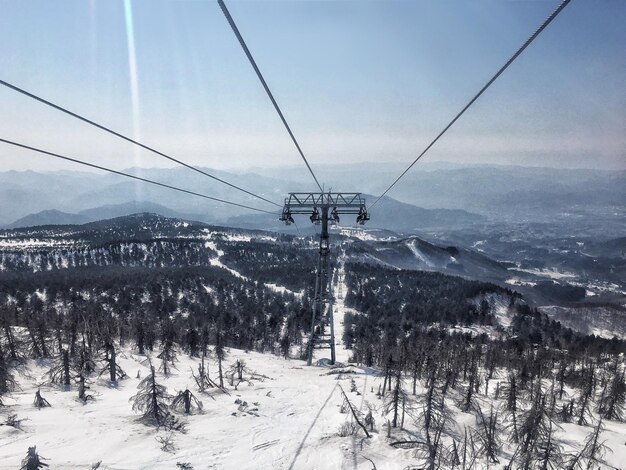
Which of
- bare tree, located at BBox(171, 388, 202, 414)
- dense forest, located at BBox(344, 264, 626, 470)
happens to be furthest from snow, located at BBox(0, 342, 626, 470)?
dense forest, located at BBox(344, 264, 626, 470)

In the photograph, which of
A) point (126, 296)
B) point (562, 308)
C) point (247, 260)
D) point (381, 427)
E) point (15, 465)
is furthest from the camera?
point (247, 260)

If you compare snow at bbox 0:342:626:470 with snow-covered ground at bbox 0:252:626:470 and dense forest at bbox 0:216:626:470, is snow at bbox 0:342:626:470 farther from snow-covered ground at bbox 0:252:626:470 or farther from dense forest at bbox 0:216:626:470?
dense forest at bbox 0:216:626:470

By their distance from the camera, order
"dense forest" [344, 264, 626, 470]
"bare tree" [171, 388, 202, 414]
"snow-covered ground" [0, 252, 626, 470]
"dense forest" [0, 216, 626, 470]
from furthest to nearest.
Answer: "bare tree" [171, 388, 202, 414] → "dense forest" [0, 216, 626, 470] → "dense forest" [344, 264, 626, 470] → "snow-covered ground" [0, 252, 626, 470]

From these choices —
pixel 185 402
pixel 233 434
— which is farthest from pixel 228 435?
pixel 185 402

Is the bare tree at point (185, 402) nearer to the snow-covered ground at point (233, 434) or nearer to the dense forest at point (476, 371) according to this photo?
the snow-covered ground at point (233, 434)

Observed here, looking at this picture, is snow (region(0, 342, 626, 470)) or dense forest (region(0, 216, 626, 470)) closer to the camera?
snow (region(0, 342, 626, 470))

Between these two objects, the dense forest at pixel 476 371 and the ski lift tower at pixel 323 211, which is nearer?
the dense forest at pixel 476 371

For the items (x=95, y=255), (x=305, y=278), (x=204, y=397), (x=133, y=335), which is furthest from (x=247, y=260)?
(x=204, y=397)

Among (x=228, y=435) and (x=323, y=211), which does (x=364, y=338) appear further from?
(x=228, y=435)

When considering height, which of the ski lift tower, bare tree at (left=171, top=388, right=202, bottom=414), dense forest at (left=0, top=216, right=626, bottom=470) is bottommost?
dense forest at (left=0, top=216, right=626, bottom=470)

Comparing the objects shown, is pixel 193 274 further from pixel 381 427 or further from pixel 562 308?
pixel 562 308

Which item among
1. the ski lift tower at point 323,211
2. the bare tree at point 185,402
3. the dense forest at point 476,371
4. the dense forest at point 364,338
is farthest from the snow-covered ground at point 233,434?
the ski lift tower at point 323,211
